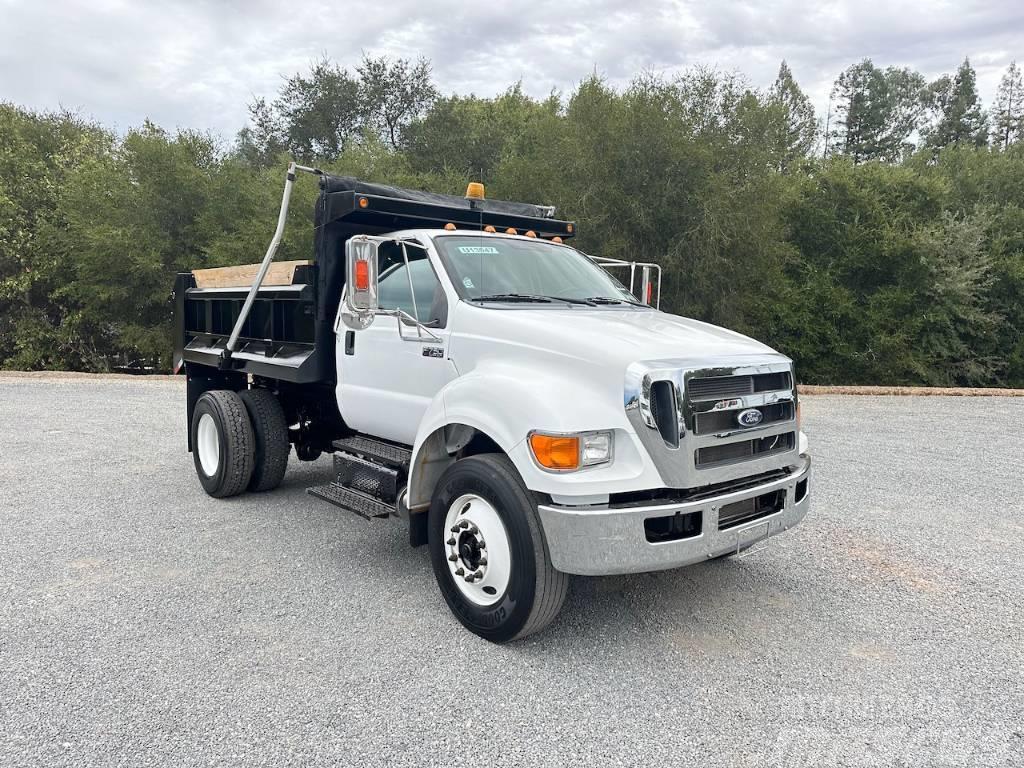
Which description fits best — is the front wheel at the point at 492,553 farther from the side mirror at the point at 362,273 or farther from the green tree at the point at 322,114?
the green tree at the point at 322,114

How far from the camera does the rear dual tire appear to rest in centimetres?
620

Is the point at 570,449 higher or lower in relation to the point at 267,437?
higher

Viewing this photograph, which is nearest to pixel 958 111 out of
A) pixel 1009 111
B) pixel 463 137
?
pixel 1009 111

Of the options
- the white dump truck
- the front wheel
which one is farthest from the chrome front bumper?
the front wheel

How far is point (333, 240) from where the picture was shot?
5293mm

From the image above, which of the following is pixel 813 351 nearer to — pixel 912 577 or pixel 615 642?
pixel 912 577

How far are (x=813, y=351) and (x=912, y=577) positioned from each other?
1550cm

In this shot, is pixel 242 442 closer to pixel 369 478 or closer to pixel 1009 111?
pixel 369 478

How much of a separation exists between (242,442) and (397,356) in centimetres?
227

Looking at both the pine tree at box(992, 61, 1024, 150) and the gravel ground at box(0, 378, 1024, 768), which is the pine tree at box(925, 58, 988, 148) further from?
the gravel ground at box(0, 378, 1024, 768)

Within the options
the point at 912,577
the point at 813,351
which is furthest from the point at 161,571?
the point at 813,351

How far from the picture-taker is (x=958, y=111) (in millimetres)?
51062

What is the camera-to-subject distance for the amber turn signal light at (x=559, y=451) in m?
3.38

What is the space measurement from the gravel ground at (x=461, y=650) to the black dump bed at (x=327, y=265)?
1.29 m
